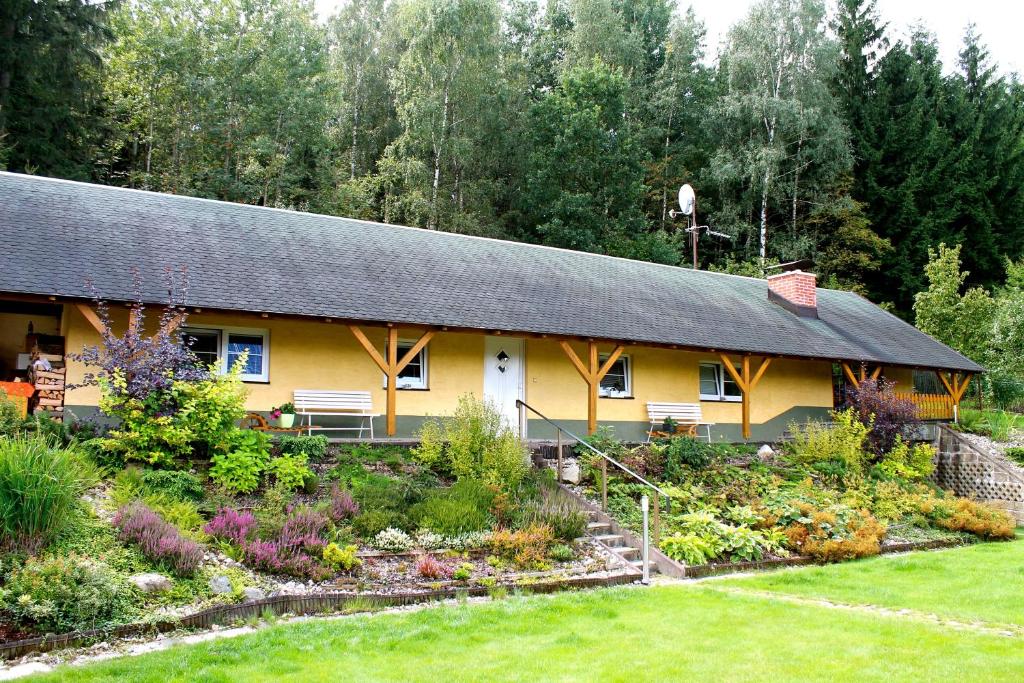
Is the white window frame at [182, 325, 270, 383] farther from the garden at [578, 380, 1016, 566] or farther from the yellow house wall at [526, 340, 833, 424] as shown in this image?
the garden at [578, 380, 1016, 566]

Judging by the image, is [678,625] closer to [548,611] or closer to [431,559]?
[548,611]

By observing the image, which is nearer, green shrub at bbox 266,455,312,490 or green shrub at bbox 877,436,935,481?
green shrub at bbox 266,455,312,490

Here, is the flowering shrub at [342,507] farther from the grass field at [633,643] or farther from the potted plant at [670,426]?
the potted plant at [670,426]

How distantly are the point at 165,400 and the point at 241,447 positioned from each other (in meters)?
1.14

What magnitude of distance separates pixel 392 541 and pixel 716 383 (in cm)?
1151

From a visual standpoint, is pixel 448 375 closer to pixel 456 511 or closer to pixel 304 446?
pixel 304 446

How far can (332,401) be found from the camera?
14.0 meters

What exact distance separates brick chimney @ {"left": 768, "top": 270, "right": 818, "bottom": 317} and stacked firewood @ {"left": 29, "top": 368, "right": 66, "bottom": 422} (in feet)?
56.0

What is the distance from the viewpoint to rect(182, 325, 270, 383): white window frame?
13766mm

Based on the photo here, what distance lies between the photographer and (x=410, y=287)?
589 inches

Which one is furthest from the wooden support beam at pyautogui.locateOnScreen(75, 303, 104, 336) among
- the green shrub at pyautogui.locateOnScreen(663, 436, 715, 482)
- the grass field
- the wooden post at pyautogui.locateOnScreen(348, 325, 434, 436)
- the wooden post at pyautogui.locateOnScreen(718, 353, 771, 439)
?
the wooden post at pyautogui.locateOnScreen(718, 353, 771, 439)

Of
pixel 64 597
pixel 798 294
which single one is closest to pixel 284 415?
pixel 64 597

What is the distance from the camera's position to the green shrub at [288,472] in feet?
34.6

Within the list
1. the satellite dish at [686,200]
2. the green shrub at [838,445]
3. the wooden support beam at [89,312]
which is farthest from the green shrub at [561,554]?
the satellite dish at [686,200]
